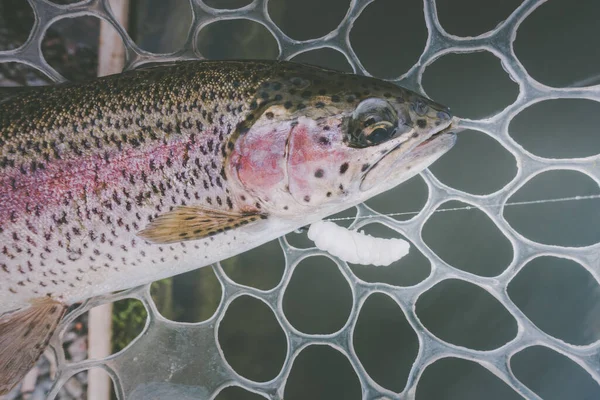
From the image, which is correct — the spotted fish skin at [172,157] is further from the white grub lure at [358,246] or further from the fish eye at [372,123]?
the white grub lure at [358,246]

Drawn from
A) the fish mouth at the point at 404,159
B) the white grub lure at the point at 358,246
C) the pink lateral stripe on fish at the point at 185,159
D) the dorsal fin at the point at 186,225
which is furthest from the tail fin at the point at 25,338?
the fish mouth at the point at 404,159

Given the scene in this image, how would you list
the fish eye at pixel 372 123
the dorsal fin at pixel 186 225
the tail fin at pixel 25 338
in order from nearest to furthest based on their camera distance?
1. the fish eye at pixel 372 123
2. the dorsal fin at pixel 186 225
3. the tail fin at pixel 25 338

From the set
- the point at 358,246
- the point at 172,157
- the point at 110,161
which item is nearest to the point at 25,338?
the point at 110,161

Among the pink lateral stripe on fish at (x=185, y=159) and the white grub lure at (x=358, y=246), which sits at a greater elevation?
the pink lateral stripe on fish at (x=185, y=159)

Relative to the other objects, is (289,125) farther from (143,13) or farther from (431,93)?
(143,13)

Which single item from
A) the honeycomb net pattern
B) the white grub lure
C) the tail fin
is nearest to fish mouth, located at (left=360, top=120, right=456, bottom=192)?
the white grub lure

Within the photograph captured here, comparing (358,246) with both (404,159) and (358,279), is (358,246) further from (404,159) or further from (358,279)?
(404,159)

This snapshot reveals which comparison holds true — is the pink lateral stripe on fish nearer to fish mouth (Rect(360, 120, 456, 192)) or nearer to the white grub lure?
fish mouth (Rect(360, 120, 456, 192))
